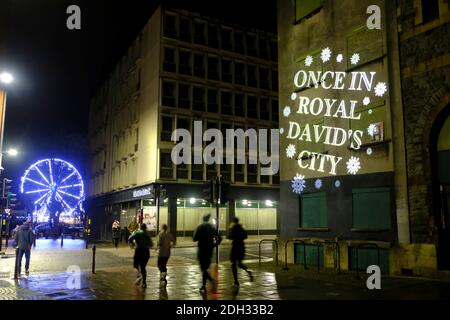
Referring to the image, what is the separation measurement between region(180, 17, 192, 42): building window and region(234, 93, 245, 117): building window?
660cm

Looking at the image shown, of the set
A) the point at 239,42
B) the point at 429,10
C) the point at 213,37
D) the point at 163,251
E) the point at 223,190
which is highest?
the point at 239,42

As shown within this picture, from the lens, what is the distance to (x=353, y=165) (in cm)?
1658

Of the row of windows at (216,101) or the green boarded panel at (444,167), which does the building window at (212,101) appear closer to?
the row of windows at (216,101)

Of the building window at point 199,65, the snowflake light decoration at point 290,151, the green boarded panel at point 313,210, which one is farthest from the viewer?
the building window at point 199,65

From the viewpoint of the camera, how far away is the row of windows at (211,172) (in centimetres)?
3681

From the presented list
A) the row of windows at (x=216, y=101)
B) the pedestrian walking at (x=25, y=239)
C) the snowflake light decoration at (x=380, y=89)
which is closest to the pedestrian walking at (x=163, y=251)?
the pedestrian walking at (x=25, y=239)

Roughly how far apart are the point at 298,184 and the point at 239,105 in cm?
2310

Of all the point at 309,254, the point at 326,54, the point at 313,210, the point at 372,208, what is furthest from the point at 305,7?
the point at 309,254

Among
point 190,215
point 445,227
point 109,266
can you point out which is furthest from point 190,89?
point 445,227

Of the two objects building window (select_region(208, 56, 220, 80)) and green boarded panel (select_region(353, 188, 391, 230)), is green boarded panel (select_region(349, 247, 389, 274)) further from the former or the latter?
building window (select_region(208, 56, 220, 80))

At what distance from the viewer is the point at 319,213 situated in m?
18.0

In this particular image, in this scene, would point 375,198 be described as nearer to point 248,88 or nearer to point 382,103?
point 382,103

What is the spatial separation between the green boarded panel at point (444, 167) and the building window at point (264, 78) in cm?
2992

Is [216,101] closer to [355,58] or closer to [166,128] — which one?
[166,128]
